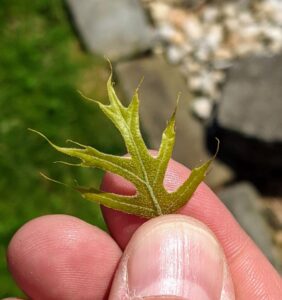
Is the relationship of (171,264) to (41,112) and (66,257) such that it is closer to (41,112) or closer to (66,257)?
(66,257)

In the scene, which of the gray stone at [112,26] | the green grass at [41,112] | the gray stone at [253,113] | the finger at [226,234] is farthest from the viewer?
the gray stone at [112,26]

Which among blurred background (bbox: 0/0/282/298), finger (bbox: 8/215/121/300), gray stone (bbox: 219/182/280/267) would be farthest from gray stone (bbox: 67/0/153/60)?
finger (bbox: 8/215/121/300)

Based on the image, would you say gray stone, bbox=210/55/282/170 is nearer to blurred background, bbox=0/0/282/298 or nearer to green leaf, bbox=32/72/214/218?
blurred background, bbox=0/0/282/298

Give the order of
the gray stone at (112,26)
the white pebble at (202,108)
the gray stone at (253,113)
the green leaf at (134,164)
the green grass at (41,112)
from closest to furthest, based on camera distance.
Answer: the green leaf at (134,164)
the green grass at (41,112)
the gray stone at (253,113)
the white pebble at (202,108)
the gray stone at (112,26)

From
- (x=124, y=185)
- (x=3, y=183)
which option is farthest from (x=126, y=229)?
(x=3, y=183)

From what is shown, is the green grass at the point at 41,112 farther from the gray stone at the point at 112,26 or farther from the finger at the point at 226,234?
the finger at the point at 226,234

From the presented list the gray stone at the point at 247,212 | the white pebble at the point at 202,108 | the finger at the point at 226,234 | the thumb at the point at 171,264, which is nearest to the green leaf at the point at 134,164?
the thumb at the point at 171,264
